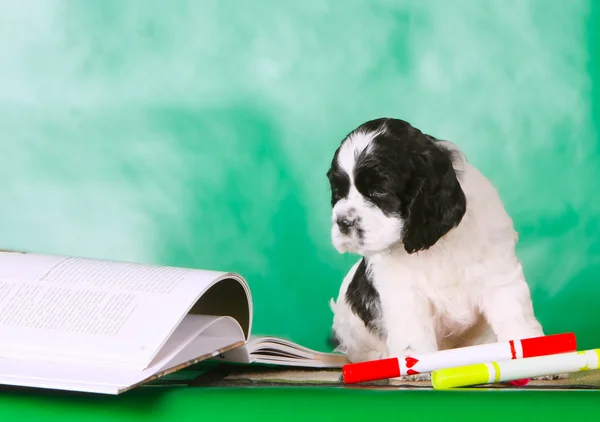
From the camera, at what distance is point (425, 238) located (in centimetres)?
227

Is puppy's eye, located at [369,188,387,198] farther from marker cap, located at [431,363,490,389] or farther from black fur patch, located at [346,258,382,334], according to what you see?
marker cap, located at [431,363,490,389]

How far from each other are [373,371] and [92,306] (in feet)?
2.10

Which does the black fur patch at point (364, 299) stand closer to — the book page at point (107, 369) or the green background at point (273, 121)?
the book page at point (107, 369)

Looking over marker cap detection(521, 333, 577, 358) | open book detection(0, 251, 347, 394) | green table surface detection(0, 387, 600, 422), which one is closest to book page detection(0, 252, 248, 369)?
open book detection(0, 251, 347, 394)

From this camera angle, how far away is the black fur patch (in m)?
2.54

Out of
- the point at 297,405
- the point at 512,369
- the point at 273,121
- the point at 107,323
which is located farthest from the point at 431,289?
the point at 273,121

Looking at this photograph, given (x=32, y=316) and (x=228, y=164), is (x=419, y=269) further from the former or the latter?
(x=228, y=164)

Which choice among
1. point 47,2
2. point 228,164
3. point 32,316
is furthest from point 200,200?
point 32,316

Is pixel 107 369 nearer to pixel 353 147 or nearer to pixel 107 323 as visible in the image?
pixel 107 323

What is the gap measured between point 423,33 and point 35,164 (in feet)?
5.75

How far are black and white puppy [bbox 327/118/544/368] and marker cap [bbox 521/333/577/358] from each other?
25 centimetres

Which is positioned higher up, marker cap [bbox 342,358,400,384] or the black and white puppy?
the black and white puppy

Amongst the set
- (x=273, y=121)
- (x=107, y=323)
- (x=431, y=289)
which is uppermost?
(x=273, y=121)

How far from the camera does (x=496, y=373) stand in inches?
71.7
